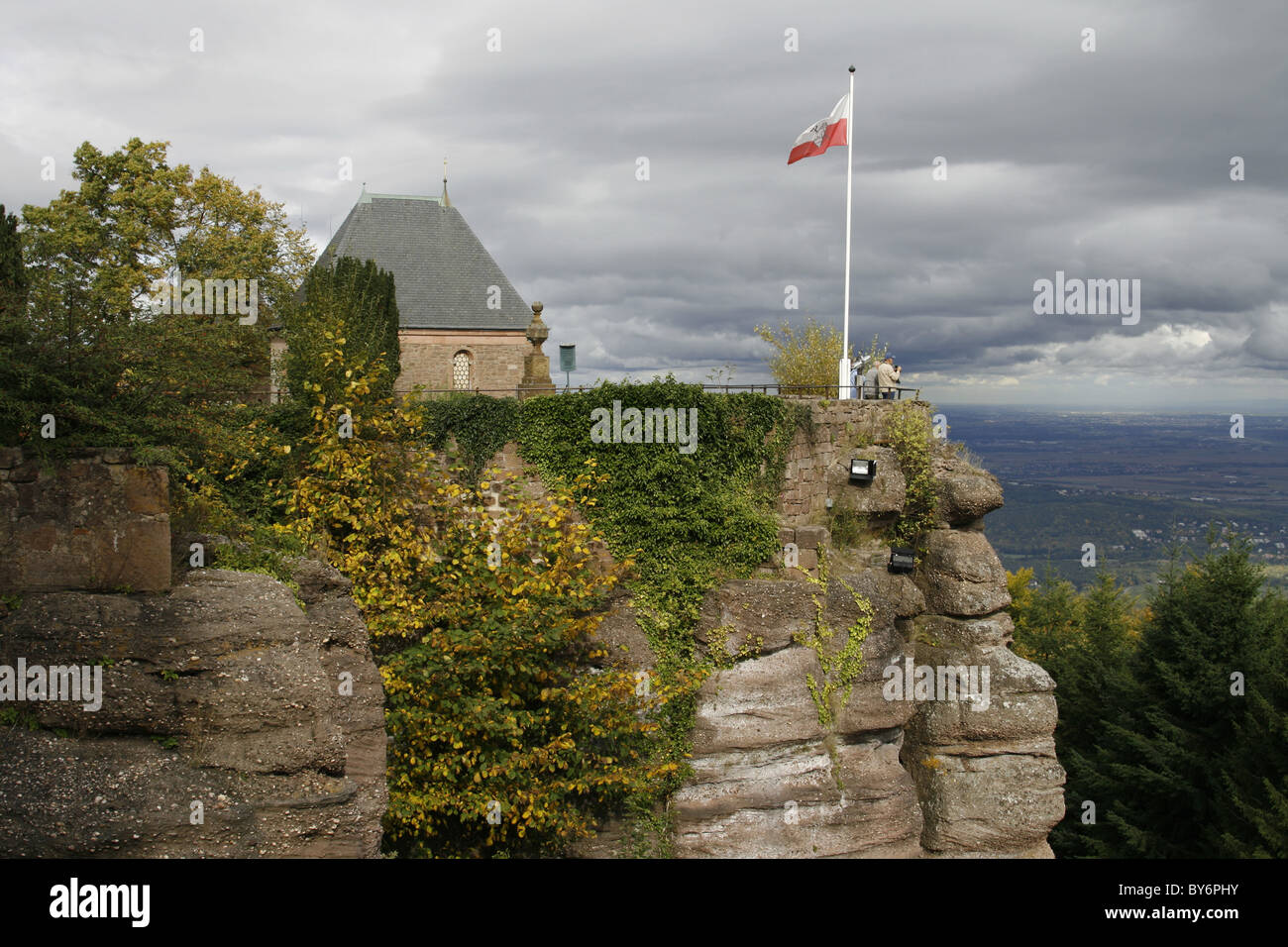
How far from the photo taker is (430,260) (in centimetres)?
3891

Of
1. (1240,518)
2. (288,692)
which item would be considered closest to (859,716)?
(288,692)

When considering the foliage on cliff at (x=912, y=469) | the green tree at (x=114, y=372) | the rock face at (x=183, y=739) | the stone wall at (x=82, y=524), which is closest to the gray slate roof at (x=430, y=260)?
the green tree at (x=114, y=372)

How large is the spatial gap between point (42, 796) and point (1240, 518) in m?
211

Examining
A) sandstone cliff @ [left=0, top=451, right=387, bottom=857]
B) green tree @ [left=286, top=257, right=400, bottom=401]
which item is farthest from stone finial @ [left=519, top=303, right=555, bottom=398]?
sandstone cliff @ [left=0, top=451, right=387, bottom=857]

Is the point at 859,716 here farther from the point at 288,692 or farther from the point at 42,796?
the point at 42,796

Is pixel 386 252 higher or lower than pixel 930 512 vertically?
higher

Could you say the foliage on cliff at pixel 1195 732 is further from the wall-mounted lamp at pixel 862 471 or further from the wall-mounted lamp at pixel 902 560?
the wall-mounted lamp at pixel 862 471

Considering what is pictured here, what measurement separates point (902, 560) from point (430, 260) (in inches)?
937

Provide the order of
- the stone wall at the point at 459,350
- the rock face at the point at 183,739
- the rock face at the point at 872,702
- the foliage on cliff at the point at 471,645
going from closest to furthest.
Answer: the rock face at the point at 183,739 < the foliage on cliff at the point at 471,645 < the rock face at the point at 872,702 < the stone wall at the point at 459,350

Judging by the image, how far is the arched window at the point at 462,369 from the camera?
38.0 m

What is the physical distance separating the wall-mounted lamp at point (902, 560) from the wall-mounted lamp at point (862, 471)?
1731mm

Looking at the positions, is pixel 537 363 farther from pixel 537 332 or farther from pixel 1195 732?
pixel 1195 732

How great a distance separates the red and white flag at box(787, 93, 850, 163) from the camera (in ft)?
75.8

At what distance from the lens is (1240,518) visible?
185375mm
